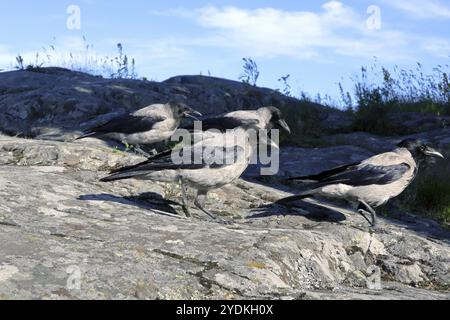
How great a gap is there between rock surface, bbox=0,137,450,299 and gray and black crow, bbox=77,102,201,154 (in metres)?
2.12

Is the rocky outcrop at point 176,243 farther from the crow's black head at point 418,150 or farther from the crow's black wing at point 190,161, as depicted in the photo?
the crow's black head at point 418,150

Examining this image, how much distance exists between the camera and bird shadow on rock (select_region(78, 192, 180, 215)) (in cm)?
513

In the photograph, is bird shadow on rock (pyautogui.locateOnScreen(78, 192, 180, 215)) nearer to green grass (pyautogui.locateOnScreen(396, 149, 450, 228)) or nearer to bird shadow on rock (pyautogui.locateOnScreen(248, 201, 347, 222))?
bird shadow on rock (pyautogui.locateOnScreen(248, 201, 347, 222))

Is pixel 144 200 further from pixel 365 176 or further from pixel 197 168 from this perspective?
pixel 365 176

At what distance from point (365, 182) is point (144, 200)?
231 centimetres

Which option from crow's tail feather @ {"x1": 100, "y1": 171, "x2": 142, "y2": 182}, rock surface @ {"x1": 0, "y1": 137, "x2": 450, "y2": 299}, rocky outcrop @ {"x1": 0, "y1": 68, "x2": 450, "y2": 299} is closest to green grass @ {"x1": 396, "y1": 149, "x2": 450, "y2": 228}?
rocky outcrop @ {"x1": 0, "y1": 68, "x2": 450, "y2": 299}

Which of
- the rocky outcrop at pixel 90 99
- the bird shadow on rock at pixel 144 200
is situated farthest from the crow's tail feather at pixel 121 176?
the rocky outcrop at pixel 90 99

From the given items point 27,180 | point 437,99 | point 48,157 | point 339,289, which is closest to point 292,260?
point 339,289

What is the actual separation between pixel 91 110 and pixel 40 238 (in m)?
8.19

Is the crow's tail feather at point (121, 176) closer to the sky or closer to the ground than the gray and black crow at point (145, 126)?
closer to the ground

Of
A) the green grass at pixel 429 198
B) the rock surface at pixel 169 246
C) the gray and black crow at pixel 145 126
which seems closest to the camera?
the rock surface at pixel 169 246

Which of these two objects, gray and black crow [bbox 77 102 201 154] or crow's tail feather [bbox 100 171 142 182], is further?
gray and black crow [bbox 77 102 201 154]

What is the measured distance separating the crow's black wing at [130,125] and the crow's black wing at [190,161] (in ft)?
10.9

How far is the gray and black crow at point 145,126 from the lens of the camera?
882cm
